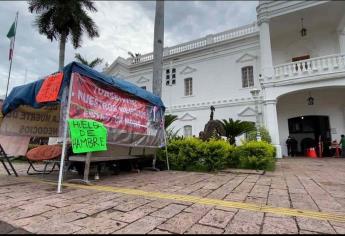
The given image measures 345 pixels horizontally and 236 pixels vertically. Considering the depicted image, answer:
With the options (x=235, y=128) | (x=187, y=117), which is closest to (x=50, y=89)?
(x=235, y=128)

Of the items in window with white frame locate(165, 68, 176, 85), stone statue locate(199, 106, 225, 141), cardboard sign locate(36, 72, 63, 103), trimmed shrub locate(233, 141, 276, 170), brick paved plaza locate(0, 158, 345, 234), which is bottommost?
brick paved plaza locate(0, 158, 345, 234)

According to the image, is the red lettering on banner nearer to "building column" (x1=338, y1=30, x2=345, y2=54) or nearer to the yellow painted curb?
the yellow painted curb

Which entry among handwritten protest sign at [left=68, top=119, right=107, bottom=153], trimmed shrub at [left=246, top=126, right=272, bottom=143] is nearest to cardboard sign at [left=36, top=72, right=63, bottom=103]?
handwritten protest sign at [left=68, top=119, right=107, bottom=153]

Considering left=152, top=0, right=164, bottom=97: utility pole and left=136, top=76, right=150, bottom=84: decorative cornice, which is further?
left=136, top=76, right=150, bottom=84: decorative cornice

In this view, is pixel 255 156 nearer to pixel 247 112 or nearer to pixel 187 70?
pixel 247 112

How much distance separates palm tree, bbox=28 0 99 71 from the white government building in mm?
7116

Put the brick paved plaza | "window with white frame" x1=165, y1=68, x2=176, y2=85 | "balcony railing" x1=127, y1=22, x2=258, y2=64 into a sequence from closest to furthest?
1. the brick paved plaza
2. "balcony railing" x1=127, y1=22, x2=258, y2=64
3. "window with white frame" x1=165, y1=68, x2=176, y2=85

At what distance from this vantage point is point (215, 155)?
701 cm

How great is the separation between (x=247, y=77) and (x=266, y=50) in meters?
3.08

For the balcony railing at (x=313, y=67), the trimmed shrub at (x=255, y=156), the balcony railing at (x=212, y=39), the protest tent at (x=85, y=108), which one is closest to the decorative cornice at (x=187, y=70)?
the balcony railing at (x=212, y=39)

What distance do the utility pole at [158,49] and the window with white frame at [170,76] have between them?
9.46 m

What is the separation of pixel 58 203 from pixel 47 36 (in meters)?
17.1

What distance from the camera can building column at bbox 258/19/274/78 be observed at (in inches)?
528

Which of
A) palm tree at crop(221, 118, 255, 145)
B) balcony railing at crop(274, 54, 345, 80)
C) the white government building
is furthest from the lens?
the white government building
